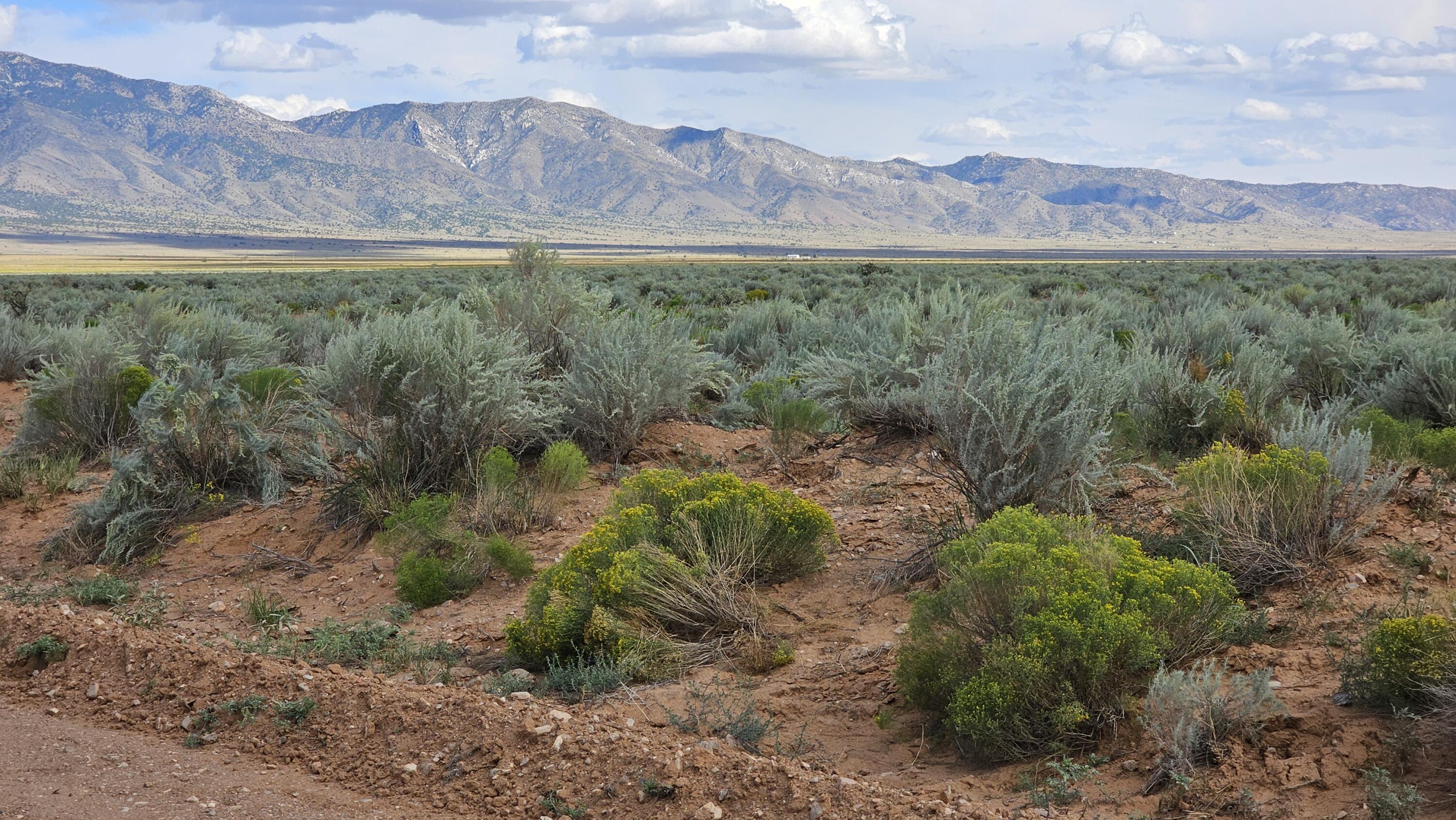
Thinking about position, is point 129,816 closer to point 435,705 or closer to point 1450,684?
point 435,705

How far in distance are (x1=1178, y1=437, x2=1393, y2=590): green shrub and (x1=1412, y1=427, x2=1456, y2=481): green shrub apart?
1465mm

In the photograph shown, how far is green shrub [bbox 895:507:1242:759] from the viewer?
14.6 ft

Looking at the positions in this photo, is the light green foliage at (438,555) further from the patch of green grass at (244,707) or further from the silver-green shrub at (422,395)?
the patch of green grass at (244,707)

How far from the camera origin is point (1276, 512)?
6.06 m

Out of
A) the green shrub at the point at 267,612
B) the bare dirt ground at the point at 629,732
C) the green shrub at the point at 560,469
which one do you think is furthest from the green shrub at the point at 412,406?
the bare dirt ground at the point at 629,732

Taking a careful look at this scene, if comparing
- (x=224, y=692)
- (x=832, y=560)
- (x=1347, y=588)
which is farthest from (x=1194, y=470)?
(x=224, y=692)

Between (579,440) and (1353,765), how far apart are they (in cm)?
725

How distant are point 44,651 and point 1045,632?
548 centimetres

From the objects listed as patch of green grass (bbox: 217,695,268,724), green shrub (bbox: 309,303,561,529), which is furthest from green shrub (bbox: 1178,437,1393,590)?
green shrub (bbox: 309,303,561,529)

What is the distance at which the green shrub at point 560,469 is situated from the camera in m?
A: 8.78

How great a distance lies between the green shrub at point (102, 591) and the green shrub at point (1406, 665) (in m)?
7.53

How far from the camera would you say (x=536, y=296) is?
1213 cm

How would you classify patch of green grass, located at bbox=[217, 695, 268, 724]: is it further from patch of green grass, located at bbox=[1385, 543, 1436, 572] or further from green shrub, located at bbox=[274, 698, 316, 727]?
patch of green grass, located at bbox=[1385, 543, 1436, 572]

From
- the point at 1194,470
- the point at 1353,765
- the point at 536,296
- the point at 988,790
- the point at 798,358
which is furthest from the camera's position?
the point at 798,358
